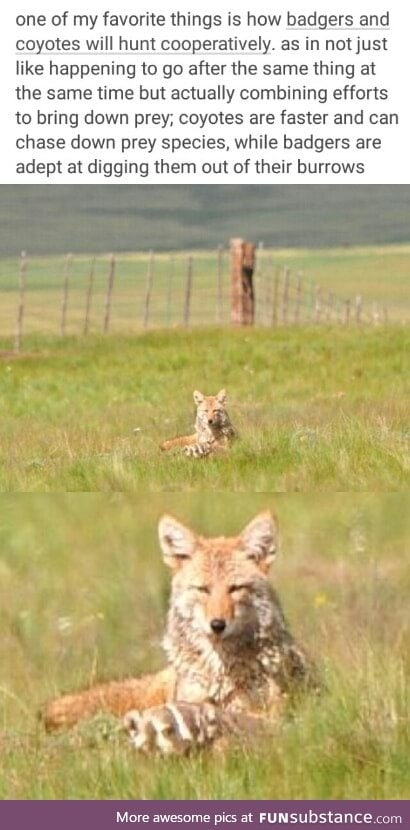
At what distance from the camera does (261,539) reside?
7.44m

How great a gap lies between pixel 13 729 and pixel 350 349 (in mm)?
16835

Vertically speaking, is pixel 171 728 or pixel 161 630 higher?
pixel 161 630

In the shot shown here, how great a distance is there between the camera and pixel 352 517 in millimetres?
8016

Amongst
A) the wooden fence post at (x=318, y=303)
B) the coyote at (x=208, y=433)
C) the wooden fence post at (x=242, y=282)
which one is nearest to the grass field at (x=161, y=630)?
the coyote at (x=208, y=433)

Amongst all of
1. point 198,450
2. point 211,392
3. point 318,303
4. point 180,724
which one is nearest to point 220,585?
point 180,724

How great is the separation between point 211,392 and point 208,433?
20.9ft

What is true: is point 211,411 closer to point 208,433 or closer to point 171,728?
point 208,433

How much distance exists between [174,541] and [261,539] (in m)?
0.45

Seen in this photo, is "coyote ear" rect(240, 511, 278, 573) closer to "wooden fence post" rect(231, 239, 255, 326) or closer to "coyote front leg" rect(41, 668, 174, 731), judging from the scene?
"coyote front leg" rect(41, 668, 174, 731)

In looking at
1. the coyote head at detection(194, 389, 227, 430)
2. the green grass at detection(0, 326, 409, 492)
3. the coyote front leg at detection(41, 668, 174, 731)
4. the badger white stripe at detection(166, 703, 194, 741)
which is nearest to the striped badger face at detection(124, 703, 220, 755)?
the badger white stripe at detection(166, 703, 194, 741)

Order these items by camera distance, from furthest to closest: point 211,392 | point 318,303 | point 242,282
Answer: point 318,303 → point 242,282 → point 211,392

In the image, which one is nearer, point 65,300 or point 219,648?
point 219,648
